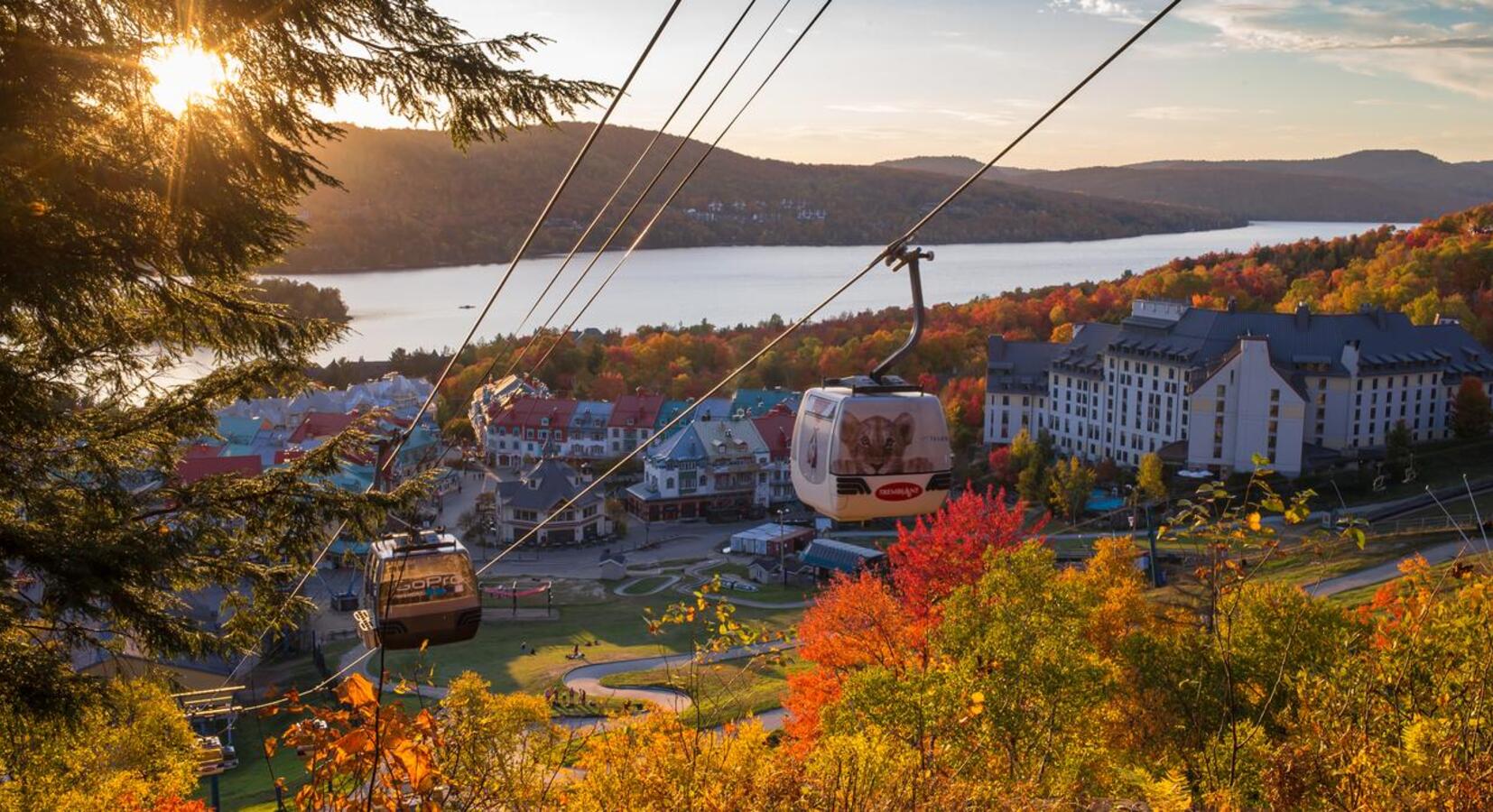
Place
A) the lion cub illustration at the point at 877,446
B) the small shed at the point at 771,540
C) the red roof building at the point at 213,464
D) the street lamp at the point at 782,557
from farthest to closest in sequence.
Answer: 1. the small shed at the point at 771,540
2. the street lamp at the point at 782,557
3. the red roof building at the point at 213,464
4. the lion cub illustration at the point at 877,446

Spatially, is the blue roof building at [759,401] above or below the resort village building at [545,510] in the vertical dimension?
above

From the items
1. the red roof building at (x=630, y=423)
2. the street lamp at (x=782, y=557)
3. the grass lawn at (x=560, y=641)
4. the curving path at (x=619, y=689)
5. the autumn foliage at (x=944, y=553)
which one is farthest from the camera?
the red roof building at (x=630, y=423)

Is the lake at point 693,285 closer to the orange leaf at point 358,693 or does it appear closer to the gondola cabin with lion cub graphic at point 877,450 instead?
the gondola cabin with lion cub graphic at point 877,450

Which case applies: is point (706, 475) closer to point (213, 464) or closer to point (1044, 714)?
point (213, 464)

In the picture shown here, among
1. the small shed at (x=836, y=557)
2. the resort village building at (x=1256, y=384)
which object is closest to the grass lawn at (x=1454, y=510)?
the resort village building at (x=1256, y=384)

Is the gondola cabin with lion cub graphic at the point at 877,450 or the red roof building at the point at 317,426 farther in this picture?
the red roof building at the point at 317,426

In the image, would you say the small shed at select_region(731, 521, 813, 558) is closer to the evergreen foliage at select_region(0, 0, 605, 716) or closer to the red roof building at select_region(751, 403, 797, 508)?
the red roof building at select_region(751, 403, 797, 508)

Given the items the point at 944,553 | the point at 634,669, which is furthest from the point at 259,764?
the point at 944,553

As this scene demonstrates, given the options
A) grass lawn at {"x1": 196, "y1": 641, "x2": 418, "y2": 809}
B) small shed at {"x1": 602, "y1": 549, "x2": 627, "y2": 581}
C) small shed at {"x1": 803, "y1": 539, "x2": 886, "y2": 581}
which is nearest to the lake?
small shed at {"x1": 602, "y1": 549, "x2": 627, "y2": 581}
